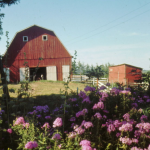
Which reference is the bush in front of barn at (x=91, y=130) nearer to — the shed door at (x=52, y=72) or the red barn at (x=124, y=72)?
the red barn at (x=124, y=72)

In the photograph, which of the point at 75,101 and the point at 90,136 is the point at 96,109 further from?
the point at 75,101

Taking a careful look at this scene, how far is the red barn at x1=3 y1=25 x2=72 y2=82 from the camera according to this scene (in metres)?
19.6

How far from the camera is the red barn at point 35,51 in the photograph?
19609 mm

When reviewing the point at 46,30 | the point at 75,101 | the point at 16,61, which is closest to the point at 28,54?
the point at 16,61

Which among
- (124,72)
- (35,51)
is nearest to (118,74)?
(124,72)

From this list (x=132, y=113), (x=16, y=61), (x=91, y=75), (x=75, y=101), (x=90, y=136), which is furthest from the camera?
(x=16, y=61)

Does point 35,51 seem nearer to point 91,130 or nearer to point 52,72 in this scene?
point 52,72

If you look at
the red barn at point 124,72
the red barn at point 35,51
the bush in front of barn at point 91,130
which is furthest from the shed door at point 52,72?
the bush in front of barn at point 91,130

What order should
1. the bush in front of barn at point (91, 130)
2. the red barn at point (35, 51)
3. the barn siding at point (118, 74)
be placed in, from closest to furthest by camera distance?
the bush in front of barn at point (91, 130) < the barn siding at point (118, 74) < the red barn at point (35, 51)

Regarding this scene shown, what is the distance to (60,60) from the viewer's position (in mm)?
20203

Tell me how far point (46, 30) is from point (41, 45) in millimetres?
2072

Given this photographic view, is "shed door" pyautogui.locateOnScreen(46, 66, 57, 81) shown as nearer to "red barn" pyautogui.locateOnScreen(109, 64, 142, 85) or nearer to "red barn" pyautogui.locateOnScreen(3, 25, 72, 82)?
"red barn" pyautogui.locateOnScreen(3, 25, 72, 82)

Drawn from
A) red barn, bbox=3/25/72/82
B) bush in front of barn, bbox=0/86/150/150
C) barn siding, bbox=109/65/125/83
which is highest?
red barn, bbox=3/25/72/82

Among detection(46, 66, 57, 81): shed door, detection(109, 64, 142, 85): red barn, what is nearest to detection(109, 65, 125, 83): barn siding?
detection(109, 64, 142, 85): red barn
